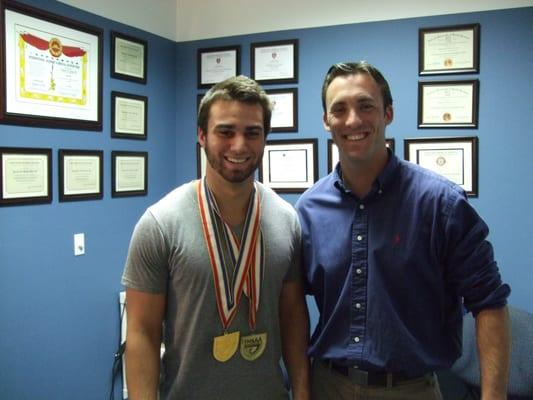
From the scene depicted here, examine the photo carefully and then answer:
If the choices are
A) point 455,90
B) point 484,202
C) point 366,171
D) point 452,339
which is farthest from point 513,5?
point 452,339

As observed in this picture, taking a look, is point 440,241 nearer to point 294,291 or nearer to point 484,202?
point 294,291

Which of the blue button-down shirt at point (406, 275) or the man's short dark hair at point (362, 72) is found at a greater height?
the man's short dark hair at point (362, 72)

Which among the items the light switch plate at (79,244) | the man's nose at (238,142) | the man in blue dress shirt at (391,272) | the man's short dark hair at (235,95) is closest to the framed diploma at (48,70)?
the light switch plate at (79,244)

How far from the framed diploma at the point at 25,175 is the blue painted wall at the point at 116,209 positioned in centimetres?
4

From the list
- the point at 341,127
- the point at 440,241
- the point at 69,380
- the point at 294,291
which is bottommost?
the point at 69,380

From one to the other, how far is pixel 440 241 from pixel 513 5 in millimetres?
2013

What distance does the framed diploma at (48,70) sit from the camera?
2.39m

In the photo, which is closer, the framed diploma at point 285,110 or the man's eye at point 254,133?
the man's eye at point 254,133

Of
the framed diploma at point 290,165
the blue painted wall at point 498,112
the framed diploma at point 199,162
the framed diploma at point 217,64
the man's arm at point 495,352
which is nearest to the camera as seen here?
the man's arm at point 495,352

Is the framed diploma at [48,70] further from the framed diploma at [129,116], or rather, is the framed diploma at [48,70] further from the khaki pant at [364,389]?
the khaki pant at [364,389]

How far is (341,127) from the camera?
60.5 inches

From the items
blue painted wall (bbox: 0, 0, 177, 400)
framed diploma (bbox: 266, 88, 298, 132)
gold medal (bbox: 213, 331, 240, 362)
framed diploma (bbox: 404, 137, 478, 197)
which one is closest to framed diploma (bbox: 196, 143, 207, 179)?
blue painted wall (bbox: 0, 0, 177, 400)

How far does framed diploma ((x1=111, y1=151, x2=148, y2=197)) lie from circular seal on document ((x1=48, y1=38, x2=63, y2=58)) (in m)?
0.64

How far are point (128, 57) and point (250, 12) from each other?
883 millimetres
